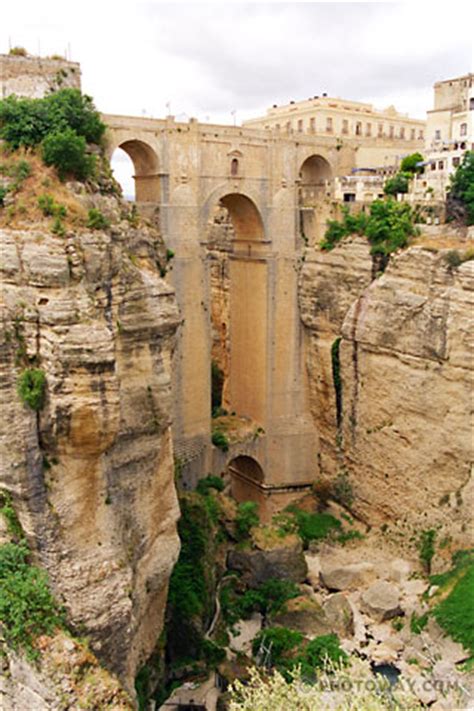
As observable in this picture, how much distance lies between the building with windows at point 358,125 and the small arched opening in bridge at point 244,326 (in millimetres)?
5733

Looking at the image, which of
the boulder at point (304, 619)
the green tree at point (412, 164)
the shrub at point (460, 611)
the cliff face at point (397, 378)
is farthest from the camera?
the green tree at point (412, 164)

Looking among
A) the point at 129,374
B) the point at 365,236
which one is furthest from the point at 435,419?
the point at 129,374

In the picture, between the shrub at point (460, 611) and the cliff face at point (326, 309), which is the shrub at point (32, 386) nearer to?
the shrub at point (460, 611)

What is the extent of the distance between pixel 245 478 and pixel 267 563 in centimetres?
646

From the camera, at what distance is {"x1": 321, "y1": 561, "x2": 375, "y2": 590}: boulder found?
25156 millimetres

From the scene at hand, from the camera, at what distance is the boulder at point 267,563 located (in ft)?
80.6

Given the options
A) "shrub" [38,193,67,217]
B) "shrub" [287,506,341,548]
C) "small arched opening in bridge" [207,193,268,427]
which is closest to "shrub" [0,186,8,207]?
"shrub" [38,193,67,217]

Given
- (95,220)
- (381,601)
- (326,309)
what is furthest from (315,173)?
(95,220)

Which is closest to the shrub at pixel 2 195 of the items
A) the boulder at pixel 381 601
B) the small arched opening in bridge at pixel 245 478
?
the boulder at pixel 381 601

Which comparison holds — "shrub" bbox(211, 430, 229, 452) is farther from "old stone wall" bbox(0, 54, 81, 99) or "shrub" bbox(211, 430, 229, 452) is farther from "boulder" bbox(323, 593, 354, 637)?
"old stone wall" bbox(0, 54, 81, 99)

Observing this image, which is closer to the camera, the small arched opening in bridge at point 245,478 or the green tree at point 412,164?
the green tree at point 412,164

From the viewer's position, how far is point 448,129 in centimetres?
3195

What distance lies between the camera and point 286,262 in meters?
28.9

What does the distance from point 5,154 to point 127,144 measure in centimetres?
985
